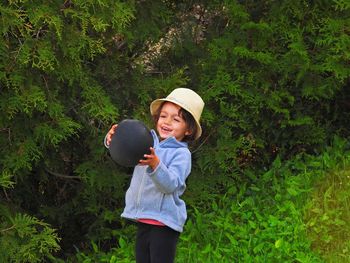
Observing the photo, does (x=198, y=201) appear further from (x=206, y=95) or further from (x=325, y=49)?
(x=325, y=49)

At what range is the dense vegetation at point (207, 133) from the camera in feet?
17.6

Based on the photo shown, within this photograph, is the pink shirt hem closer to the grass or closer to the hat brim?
the hat brim

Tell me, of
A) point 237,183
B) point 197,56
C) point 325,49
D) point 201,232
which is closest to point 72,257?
point 201,232

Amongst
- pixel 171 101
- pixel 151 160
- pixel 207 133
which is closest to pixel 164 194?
pixel 151 160

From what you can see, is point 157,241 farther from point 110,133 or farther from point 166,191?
point 110,133

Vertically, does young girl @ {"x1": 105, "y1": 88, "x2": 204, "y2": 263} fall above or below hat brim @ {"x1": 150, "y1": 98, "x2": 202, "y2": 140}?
below

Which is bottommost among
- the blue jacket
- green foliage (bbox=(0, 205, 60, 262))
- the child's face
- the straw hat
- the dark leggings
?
green foliage (bbox=(0, 205, 60, 262))

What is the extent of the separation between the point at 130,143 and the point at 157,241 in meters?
0.69

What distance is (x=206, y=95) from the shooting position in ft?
20.6

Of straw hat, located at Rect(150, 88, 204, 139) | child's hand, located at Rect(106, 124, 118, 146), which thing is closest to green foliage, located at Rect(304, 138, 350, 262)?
straw hat, located at Rect(150, 88, 204, 139)

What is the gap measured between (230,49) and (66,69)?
177cm

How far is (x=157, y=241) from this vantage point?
4.14m

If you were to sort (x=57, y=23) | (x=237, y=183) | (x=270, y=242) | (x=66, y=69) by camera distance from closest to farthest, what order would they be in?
(x=57, y=23)
(x=66, y=69)
(x=270, y=242)
(x=237, y=183)

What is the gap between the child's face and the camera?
420cm
